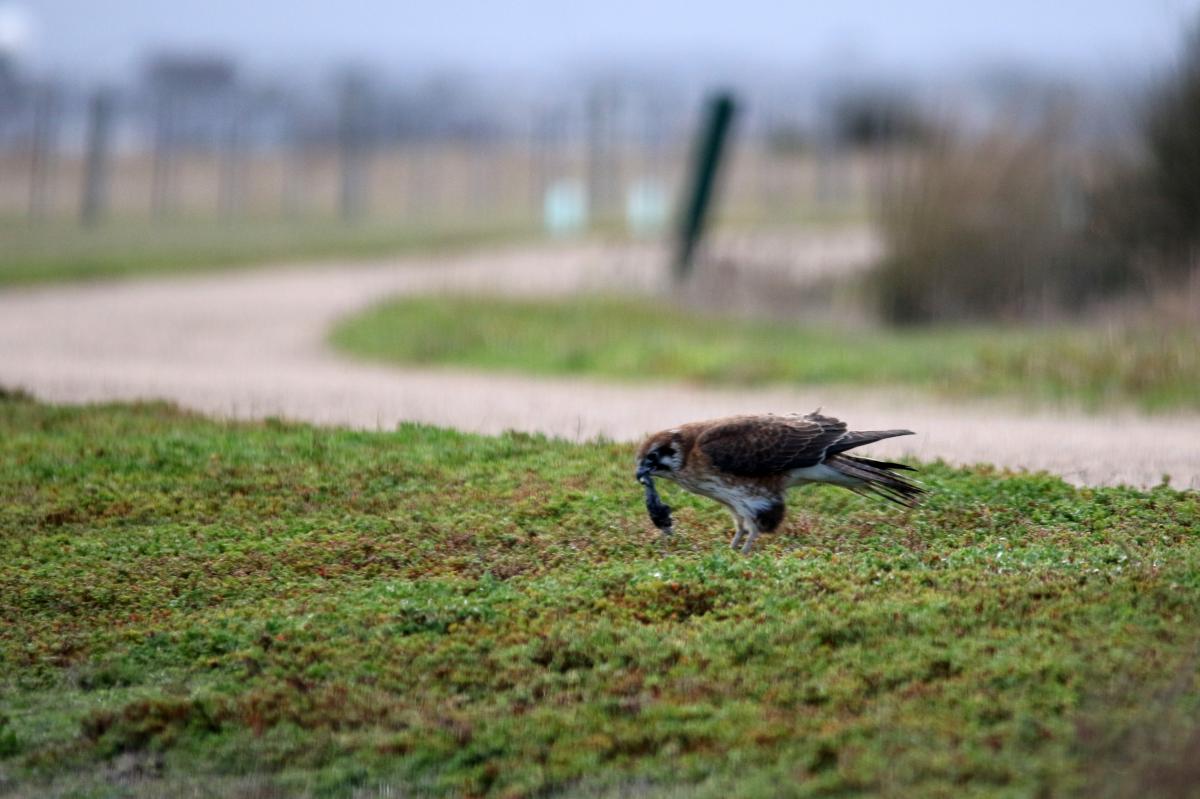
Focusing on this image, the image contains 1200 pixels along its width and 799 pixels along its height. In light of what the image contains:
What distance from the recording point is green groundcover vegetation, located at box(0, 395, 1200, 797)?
539 cm

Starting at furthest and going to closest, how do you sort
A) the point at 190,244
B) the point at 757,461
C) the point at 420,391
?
the point at 190,244 → the point at 420,391 → the point at 757,461

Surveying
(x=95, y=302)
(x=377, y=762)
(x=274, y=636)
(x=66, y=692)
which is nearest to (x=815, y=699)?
(x=377, y=762)

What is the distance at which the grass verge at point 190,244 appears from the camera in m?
32.9

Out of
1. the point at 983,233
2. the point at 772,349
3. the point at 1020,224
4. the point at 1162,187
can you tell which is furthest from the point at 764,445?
the point at 1020,224

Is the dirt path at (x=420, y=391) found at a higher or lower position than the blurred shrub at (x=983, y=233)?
lower

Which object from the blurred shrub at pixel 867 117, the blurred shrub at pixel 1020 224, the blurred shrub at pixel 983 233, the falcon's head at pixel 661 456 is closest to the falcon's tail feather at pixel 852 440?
the falcon's head at pixel 661 456

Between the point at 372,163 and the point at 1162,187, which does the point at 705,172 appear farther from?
the point at 372,163

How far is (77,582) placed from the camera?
7.41m

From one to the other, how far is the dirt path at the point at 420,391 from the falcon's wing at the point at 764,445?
274 cm

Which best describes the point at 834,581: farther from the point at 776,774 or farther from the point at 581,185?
the point at 581,185

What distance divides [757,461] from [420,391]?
7939 millimetres

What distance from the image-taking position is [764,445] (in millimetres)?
7395

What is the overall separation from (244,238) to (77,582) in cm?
4233

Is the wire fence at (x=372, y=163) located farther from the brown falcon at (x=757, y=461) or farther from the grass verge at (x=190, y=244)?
the brown falcon at (x=757, y=461)
